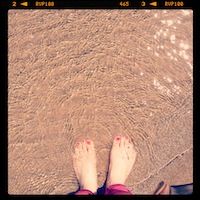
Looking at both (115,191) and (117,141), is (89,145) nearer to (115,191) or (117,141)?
(117,141)

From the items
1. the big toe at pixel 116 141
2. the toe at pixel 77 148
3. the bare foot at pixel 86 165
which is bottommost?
the bare foot at pixel 86 165

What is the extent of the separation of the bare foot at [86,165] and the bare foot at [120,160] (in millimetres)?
75

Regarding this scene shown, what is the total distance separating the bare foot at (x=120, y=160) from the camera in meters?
1.92

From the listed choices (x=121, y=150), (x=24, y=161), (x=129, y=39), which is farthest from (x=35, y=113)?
(x=129, y=39)

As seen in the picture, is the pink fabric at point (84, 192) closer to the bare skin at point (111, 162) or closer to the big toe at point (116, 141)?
the bare skin at point (111, 162)

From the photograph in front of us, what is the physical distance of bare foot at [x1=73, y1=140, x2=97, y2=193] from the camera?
1.92 m

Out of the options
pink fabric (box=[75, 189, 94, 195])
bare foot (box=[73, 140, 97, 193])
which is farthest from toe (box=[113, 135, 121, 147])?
pink fabric (box=[75, 189, 94, 195])

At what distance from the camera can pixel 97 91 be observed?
6.26 ft

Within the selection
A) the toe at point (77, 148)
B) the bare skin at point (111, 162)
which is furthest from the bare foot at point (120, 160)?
the toe at point (77, 148)

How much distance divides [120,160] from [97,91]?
35 centimetres

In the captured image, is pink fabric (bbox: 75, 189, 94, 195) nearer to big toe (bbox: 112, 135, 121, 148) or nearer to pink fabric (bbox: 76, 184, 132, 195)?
pink fabric (bbox: 76, 184, 132, 195)

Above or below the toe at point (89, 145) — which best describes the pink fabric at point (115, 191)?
below
